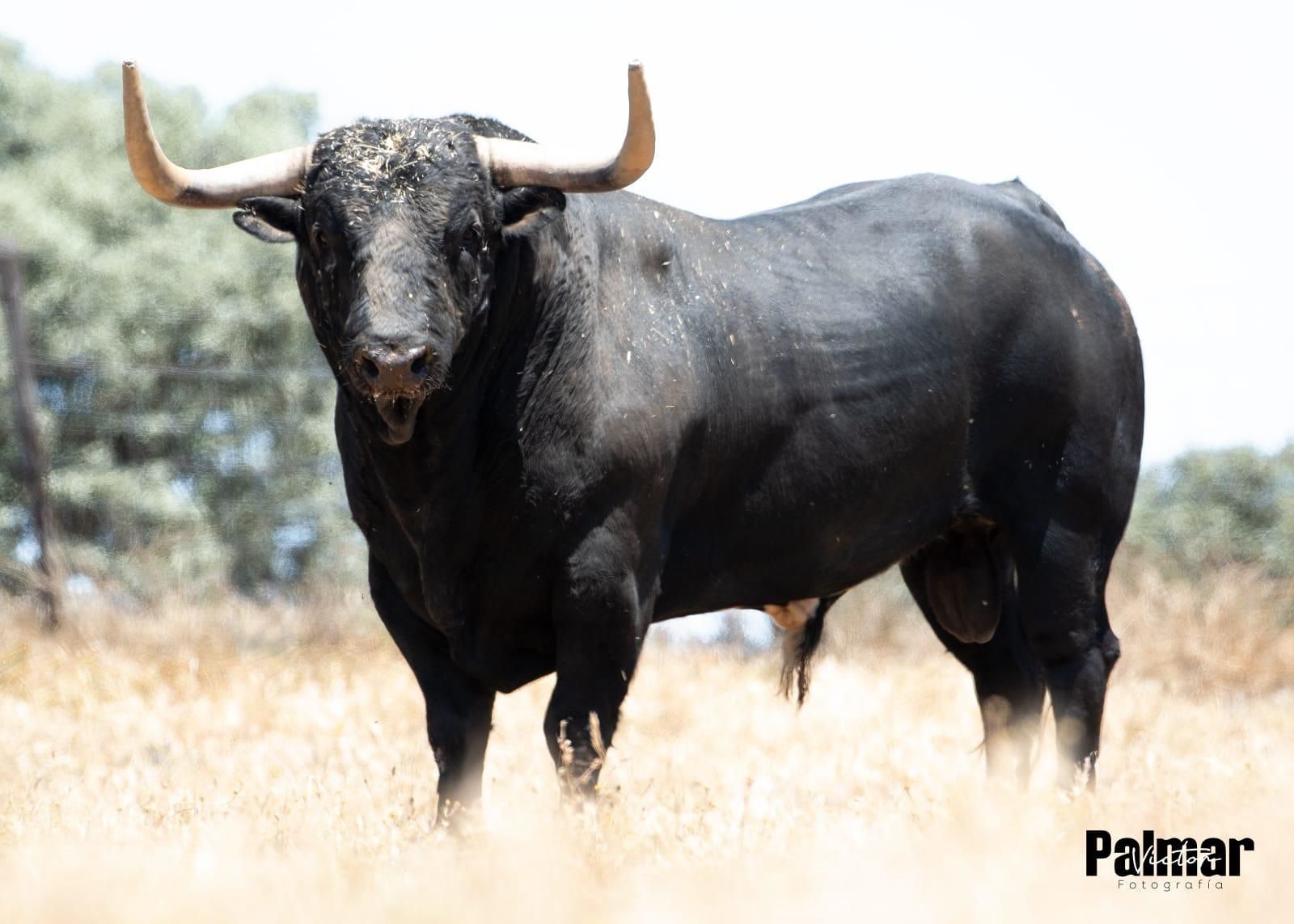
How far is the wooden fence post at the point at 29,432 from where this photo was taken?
1344 centimetres

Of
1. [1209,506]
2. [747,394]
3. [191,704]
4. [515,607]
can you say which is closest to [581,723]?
[515,607]

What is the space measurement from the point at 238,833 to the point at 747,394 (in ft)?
7.61

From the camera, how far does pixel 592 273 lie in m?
5.66

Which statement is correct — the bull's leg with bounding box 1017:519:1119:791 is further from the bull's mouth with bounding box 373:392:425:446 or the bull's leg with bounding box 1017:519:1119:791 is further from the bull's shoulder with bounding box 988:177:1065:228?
the bull's mouth with bounding box 373:392:425:446

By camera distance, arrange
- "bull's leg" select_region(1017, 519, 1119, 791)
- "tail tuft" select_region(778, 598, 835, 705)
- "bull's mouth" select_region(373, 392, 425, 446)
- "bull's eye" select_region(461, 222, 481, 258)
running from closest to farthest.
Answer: "bull's mouth" select_region(373, 392, 425, 446), "bull's eye" select_region(461, 222, 481, 258), "bull's leg" select_region(1017, 519, 1119, 791), "tail tuft" select_region(778, 598, 835, 705)

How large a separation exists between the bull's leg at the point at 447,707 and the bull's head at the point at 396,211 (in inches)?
32.0

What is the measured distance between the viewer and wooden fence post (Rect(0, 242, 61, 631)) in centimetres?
1344

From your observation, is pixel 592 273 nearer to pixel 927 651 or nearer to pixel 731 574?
pixel 731 574

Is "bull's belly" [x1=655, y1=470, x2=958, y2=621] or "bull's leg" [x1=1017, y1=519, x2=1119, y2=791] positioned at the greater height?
"bull's belly" [x1=655, y1=470, x2=958, y2=621]

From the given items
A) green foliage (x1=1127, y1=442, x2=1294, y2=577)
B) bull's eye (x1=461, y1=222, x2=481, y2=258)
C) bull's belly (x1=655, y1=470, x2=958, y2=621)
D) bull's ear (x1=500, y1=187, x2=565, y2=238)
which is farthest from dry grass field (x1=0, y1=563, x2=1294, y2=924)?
green foliage (x1=1127, y1=442, x2=1294, y2=577)

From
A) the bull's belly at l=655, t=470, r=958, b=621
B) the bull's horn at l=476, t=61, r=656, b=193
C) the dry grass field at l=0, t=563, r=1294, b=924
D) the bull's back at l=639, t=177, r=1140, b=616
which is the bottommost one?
the dry grass field at l=0, t=563, r=1294, b=924

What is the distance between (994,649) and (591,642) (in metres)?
2.73

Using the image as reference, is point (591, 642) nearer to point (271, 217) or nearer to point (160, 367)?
point (271, 217)

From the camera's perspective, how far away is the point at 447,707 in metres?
5.70
